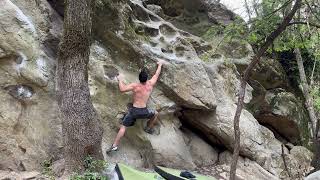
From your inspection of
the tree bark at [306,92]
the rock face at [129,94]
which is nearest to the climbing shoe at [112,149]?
the rock face at [129,94]

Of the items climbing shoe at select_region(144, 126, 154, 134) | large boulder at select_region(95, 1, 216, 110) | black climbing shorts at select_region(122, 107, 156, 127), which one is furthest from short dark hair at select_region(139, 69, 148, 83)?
climbing shoe at select_region(144, 126, 154, 134)

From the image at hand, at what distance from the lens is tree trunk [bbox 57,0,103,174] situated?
6.64m

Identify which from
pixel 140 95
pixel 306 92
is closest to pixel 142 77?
pixel 140 95

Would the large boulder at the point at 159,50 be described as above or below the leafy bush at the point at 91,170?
above

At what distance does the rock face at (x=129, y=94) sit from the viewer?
7.18 metres

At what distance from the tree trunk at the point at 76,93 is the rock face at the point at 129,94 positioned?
68 cm

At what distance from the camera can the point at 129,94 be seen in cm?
846

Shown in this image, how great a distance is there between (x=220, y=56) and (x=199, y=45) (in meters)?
0.62

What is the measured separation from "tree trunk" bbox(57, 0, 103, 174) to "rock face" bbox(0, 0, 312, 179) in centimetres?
68

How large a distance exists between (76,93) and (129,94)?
1.79m

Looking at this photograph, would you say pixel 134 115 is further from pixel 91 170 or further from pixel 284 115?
pixel 284 115

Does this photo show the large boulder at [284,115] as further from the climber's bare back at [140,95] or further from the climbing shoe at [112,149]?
the climbing shoe at [112,149]

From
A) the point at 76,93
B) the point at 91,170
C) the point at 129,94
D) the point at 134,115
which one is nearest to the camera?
the point at 91,170

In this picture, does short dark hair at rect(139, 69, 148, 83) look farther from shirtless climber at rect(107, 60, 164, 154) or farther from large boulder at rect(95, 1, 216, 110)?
large boulder at rect(95, 1, 216, 110)
